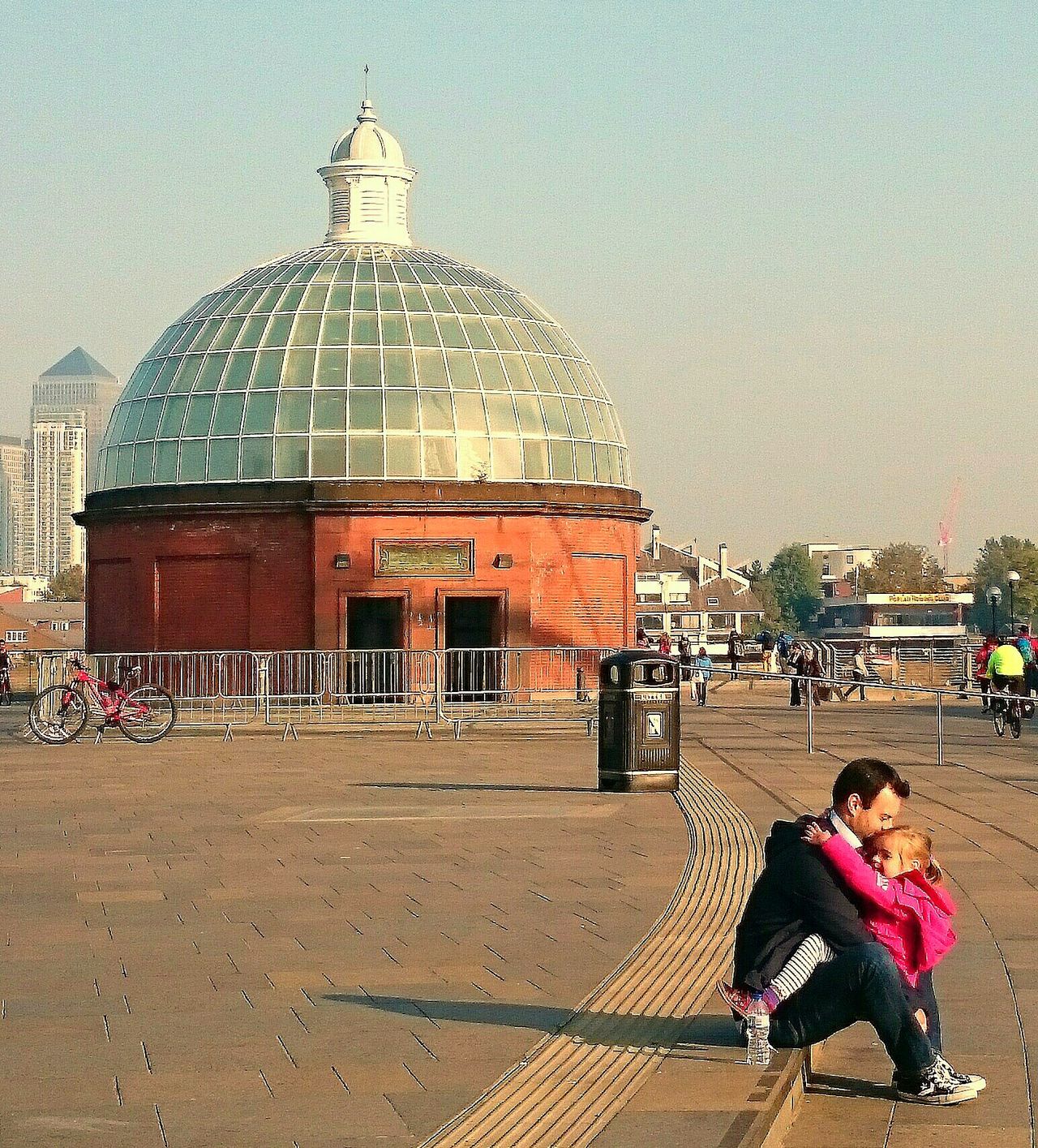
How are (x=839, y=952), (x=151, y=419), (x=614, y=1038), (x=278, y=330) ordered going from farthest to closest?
1. (x=151, y=419)
2. (x=278, y=330)
3. (x=614, y=1038)
4. (x=839, y=952)

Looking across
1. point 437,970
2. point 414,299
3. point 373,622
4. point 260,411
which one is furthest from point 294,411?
point 437,970

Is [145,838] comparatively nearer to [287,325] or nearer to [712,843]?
[712,843]

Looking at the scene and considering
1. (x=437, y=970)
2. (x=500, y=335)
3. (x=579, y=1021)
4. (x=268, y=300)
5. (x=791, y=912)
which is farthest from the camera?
(x=268, y=300)

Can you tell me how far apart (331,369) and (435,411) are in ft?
8.02

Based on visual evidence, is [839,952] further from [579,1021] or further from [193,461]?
Result: [193,461]

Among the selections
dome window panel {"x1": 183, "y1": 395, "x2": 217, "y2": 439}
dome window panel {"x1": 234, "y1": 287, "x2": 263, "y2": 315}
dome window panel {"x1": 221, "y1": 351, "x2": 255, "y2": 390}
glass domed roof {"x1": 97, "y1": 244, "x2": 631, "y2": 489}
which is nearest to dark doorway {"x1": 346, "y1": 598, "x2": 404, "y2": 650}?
glass domed roof {"x1": 97, "y1": 244, "x2": 631, "y2": 489}

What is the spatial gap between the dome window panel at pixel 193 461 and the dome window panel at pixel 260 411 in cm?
111

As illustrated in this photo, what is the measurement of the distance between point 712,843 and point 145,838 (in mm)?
4504

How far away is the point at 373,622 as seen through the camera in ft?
129

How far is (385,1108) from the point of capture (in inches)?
264

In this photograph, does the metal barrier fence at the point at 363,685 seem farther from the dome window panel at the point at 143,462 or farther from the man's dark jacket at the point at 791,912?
the man's dark jacket at the point at 791,912

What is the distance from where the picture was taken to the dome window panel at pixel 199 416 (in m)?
39.4

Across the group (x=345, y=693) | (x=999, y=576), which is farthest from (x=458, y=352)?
(x=999, y=576)

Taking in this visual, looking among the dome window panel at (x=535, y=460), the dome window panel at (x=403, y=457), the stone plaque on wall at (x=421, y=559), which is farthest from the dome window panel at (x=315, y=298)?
the stone plaque on wall at (x=421, y=559)
